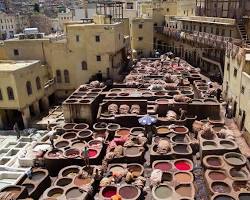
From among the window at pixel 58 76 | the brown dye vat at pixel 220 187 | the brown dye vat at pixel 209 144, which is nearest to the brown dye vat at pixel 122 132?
the brown dye vat at pixel 209 144

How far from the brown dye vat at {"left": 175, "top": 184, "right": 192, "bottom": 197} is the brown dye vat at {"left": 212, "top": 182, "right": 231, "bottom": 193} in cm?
171

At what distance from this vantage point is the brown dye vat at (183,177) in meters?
22.7

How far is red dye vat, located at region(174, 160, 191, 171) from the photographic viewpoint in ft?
80.6

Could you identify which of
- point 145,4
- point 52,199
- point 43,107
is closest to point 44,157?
point 52,199

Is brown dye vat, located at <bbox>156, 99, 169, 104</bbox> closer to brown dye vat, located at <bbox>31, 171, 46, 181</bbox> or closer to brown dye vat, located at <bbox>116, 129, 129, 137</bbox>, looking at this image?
brown dye vat, located at <bbox>116, 129, 129, 137</bbox>

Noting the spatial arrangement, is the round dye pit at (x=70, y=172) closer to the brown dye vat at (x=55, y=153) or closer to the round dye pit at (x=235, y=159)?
the brown dye vat at (x=55, y=153)

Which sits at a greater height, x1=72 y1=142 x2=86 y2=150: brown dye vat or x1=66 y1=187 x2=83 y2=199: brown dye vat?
x1=72 y1=142 x2=86 y2=150: brown dye vat

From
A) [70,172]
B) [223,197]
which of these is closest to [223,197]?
[223,197]

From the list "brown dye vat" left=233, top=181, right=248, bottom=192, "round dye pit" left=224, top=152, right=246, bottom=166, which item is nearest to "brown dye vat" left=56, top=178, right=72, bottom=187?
"brown dye vat" left=233, top=181, right=248, bottom=192

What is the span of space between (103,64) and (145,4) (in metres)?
38.2

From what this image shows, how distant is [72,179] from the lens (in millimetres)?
23828

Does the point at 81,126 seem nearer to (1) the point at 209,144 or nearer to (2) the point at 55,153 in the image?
(2) the point at 55,153

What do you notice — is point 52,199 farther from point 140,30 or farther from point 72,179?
point 140,30

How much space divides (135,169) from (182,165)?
3959 mm
